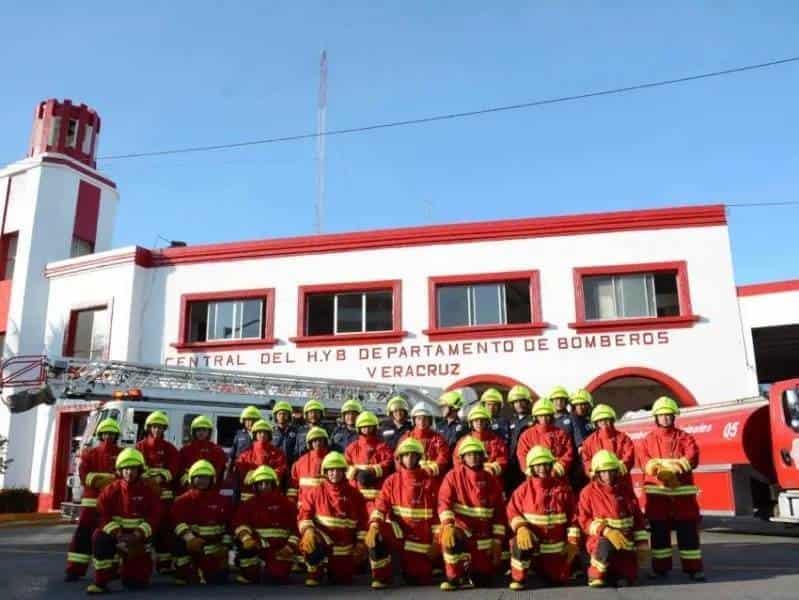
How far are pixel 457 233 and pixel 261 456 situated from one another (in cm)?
1064

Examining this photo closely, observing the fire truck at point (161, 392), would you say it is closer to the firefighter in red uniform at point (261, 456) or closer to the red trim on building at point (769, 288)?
the firefighter in red uniform at point (261, 456)

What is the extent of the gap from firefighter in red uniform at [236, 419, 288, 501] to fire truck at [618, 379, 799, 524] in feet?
24.2

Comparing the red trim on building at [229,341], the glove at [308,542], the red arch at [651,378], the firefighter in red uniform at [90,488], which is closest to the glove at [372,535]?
the glove at [308,542]

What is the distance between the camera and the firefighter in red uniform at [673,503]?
770cm

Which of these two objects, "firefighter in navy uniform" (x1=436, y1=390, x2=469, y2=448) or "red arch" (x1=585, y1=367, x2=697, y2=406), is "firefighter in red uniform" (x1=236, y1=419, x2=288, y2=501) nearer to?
"firefighter in navy uniform" (x1=436, y1=390, x2=469, y2=448)

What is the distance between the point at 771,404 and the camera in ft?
39.2

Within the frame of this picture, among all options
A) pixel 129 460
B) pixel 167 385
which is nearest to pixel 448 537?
pixel 129 460

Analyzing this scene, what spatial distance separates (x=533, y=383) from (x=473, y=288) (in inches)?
110

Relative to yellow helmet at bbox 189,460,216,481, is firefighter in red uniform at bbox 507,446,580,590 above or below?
below

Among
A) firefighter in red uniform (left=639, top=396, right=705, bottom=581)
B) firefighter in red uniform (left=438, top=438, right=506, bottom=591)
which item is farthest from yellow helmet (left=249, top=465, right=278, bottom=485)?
firefighter in red uniform (left=639, top=396, right=705, bottom=581)

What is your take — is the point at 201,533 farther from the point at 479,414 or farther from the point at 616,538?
the point at 616,538

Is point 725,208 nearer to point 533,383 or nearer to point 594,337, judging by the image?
point 594,337

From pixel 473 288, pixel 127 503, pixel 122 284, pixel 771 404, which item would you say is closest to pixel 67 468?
pixel 122 284

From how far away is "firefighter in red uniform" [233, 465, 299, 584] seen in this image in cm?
805
